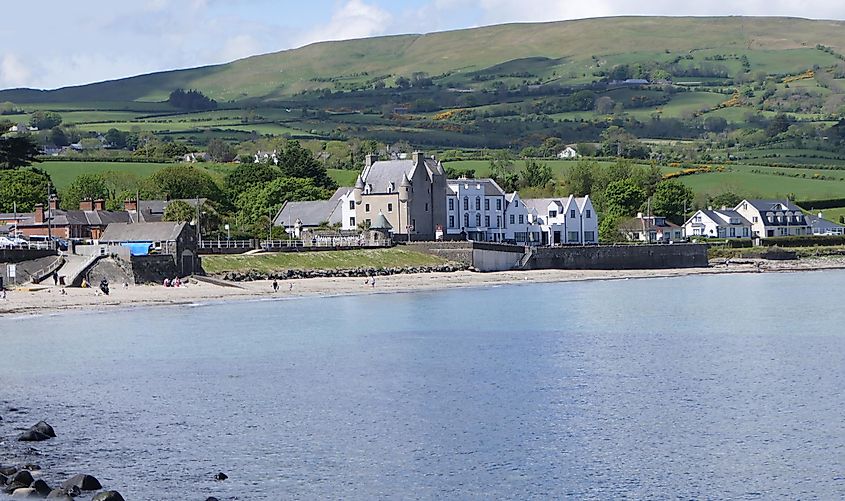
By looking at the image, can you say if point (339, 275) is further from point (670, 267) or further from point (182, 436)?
point (182, 436)

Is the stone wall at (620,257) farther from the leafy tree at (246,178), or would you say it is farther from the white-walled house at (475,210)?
the leafy tree at (246,178)

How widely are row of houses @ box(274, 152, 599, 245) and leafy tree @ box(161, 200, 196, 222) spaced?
8148 mm

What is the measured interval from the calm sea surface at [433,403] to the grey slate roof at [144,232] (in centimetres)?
1049

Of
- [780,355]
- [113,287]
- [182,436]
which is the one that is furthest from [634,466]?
[113,287]

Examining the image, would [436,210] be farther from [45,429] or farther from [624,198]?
[45,429]

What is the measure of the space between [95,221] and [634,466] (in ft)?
205

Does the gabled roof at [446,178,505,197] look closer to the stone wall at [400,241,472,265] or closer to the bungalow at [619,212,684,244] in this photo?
the stone wall at [400,241,472,265]

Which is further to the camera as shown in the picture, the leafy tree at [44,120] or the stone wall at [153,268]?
the leafy tree at [44,120]

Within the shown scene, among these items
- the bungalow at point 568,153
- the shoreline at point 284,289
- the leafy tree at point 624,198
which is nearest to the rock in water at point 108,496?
the shoreline at point 284,289

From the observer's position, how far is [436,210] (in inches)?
3369

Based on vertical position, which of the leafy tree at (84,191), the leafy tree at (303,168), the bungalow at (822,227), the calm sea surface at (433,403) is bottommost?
the calm sea surface at (433,403)

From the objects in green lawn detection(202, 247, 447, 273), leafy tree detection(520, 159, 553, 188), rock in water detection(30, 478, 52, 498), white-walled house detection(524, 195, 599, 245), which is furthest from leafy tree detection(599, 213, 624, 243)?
rock in water detection(30, 478, 52, 498)

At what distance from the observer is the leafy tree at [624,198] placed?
4063 inches

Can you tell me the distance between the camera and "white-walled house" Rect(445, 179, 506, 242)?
8738cm
